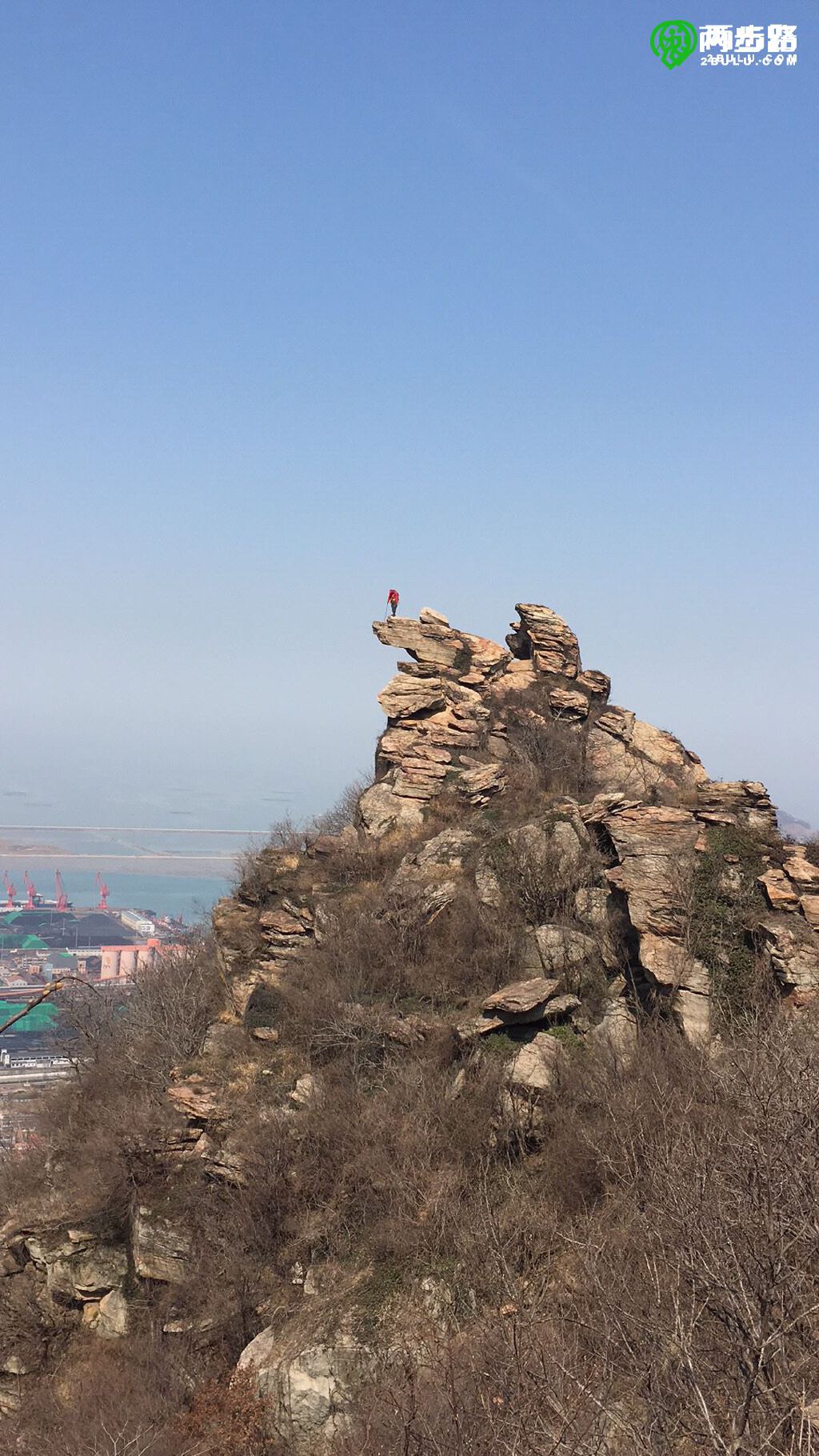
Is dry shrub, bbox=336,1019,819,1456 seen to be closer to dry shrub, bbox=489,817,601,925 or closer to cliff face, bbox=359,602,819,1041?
cliff face, bbox=359,602,819,1041

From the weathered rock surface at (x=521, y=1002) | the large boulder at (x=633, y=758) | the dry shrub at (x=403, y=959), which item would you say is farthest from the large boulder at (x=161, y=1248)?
the large boulder at (x=633, y=758)

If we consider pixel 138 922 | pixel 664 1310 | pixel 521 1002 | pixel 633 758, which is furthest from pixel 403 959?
pixel 138 922

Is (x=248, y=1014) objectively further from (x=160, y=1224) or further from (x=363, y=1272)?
(x=363, y=1272)

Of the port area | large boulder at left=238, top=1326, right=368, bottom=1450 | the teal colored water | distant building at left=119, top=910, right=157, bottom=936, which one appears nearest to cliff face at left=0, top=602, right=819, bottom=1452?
large boulder at left=238, top=1326, right=368, bottom=1450

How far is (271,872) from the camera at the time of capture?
29.9 metres

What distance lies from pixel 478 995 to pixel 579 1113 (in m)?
5.03

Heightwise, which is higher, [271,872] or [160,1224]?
[271,872]

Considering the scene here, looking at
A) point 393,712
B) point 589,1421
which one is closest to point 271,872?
point 393,712

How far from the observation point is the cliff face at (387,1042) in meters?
18.4

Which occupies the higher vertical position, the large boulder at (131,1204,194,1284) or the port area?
the large boulder at (131,1204,194,1284)

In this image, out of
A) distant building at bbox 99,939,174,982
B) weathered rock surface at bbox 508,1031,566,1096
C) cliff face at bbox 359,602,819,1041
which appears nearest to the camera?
weathered rock surface at bbox 508,1031,566,1096

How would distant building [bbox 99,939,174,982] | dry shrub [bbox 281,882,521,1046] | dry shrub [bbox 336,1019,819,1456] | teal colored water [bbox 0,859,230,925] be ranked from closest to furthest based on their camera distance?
dry shrub [bbox 336,1019,819,1456]
dry shrub [bbox 281,882,521,1046]
distant building [bbox 99,939,174,982]
teal colored water [bbox 0,859,230,925]

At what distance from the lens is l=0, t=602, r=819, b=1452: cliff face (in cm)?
1839

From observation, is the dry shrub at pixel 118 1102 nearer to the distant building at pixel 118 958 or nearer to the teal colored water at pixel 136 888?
the distant building at pixel 118 958
